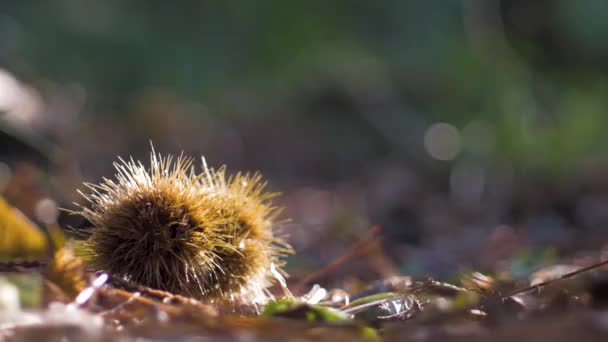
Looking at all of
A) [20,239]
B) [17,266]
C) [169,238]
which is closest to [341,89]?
[20,239]

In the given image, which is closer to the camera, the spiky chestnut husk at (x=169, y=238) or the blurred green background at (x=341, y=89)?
the spiky chestnut husk at (x=169, y=238)

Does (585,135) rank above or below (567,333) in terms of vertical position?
above

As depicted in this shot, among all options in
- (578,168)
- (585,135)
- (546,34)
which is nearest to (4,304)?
(578,168)

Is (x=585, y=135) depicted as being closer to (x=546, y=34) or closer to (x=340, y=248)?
(x=546, y=34)

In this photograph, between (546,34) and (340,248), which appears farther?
(546,34)

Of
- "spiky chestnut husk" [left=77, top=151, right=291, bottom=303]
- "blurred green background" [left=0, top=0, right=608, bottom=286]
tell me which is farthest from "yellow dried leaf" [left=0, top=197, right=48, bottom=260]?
"blurred green background" [left=0, top=0, right=608, bottom=286]

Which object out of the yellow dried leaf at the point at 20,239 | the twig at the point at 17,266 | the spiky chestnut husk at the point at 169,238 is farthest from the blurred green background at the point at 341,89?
the twig at the point at 17,266

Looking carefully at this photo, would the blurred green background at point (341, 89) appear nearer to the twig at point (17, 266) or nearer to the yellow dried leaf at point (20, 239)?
the yellow dried leaf at point (20, 239)

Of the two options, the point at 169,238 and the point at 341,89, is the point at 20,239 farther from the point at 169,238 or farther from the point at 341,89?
the point at 341,89
